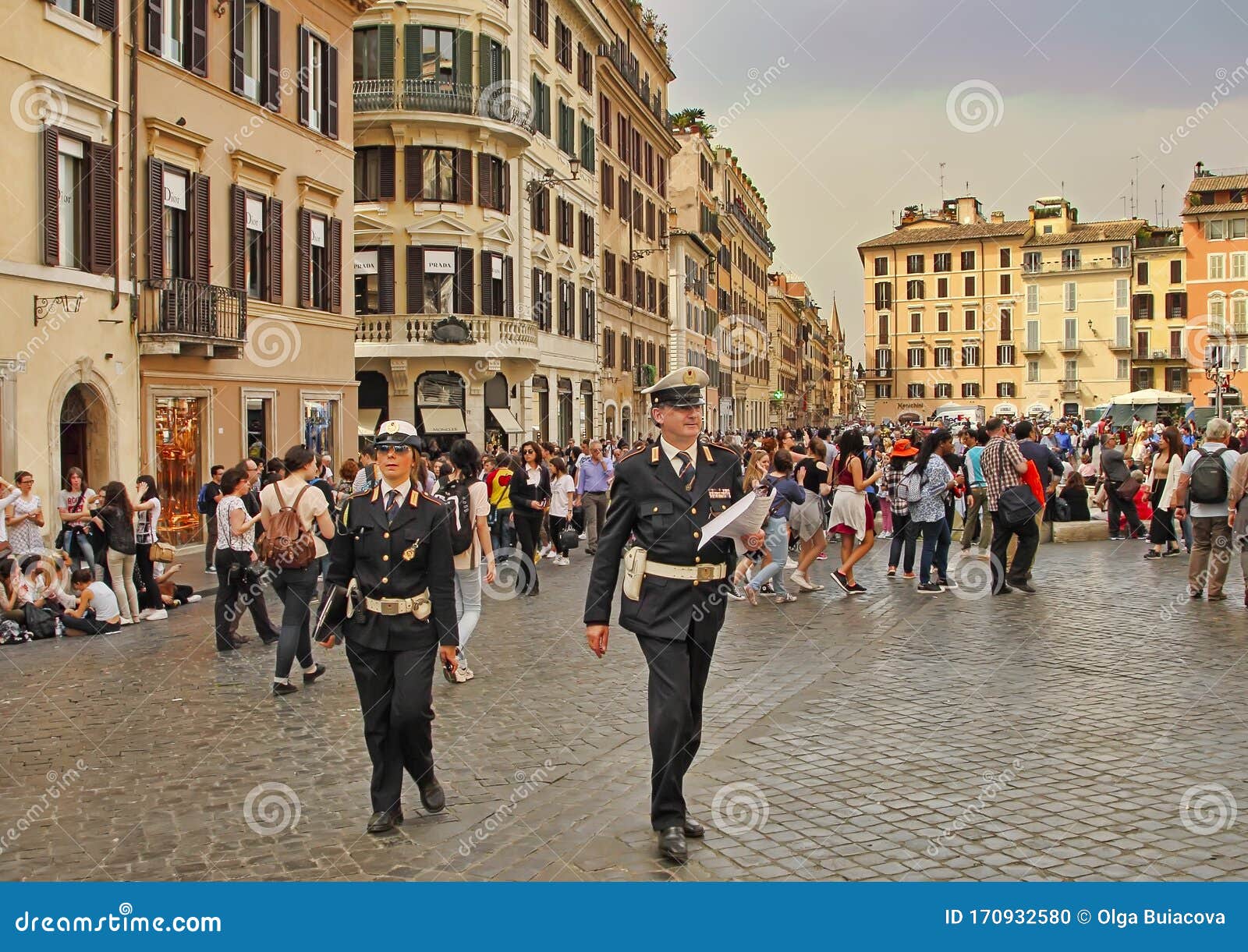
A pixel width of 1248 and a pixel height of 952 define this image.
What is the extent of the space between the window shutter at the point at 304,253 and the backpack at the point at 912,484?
52.4ft

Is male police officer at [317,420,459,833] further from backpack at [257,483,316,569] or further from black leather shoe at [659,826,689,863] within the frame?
backpack at [257,483,316,569]

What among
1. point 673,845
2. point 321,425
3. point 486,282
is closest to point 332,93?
point 321,425

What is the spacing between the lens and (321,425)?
27.4 m

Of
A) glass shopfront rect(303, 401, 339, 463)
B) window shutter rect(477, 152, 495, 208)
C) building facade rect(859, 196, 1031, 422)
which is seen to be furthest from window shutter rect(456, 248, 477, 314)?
building facade rect(859, 196, 1031, 422)

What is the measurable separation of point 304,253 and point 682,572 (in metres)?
22.5

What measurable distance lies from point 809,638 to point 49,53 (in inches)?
574

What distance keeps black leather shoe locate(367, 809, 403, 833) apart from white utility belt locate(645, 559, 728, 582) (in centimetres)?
160

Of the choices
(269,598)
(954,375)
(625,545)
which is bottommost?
(269,598)

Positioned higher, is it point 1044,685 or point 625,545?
point 625,545

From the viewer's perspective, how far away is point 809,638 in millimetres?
11148

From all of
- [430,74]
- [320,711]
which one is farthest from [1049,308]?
[320,711]

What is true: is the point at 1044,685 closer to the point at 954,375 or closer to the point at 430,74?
the point at 430,74

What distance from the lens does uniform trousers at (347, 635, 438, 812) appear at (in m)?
5.80

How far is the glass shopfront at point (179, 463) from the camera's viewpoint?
21828 mm
